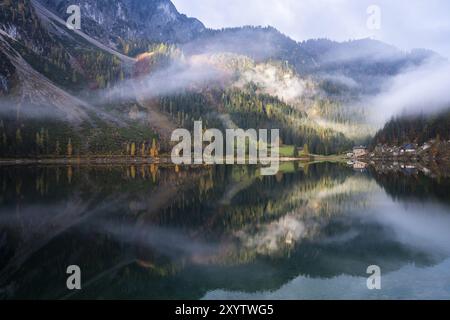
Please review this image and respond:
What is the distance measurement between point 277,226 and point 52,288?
18445 millimetres

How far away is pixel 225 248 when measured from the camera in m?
25.8

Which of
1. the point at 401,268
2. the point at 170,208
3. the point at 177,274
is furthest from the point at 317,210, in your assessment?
the point at 177,274

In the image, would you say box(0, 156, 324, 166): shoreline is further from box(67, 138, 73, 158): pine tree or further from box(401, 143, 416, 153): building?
box(401, 143, 416, 153): building

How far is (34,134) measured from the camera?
16662 cm

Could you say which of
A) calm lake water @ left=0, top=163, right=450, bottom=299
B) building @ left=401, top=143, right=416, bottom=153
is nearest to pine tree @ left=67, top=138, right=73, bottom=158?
calm lake water @ left=0, top=163, right=450, bottom=299

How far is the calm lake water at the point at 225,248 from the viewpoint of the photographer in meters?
19.0

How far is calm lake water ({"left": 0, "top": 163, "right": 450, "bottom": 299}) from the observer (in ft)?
62.3

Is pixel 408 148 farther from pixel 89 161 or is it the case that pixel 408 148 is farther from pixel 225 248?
pixel 225 248

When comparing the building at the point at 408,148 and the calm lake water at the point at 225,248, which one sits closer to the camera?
the calm lake water at the point at 225,248

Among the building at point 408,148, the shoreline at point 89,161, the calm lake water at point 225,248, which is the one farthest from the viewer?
the building at point 408,148

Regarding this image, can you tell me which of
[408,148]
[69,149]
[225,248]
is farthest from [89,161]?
[225,248]

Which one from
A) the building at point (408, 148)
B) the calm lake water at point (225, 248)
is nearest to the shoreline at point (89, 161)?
the calm lake water at point (225, 248)

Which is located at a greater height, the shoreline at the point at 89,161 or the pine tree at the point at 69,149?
the pine tree at the point at 69,149

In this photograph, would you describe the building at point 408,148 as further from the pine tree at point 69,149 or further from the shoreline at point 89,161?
the pine tree at point 69,149
